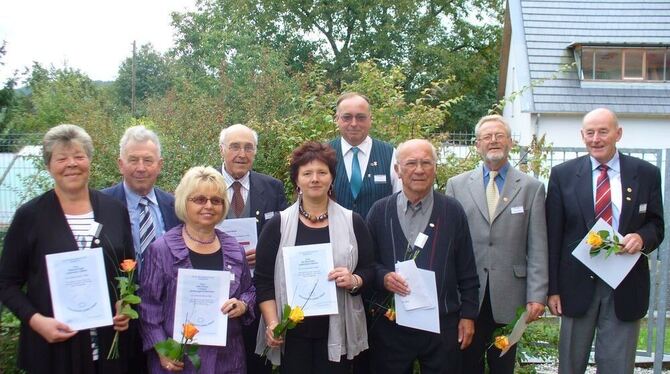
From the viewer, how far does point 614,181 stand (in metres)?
4.70

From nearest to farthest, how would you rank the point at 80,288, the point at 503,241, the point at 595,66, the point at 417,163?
the point at 80,288
the point at 417,163
the point at 503,241
the point at 595,66

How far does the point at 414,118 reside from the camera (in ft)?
23.7

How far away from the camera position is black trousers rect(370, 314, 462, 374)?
4258mm

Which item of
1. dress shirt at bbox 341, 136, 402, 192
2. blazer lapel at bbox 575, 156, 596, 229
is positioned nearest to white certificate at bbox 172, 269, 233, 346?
dress shirt at bbox 341, 136, 402, 192

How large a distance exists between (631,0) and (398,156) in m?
27.1

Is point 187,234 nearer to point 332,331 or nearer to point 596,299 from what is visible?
point 332,331

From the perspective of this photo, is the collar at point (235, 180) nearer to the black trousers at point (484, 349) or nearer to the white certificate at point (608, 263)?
the black trousers at point (484, 349)

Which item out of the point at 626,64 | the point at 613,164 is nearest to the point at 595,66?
the point at 626,64

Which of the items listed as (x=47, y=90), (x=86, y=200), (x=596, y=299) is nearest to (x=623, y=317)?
(x=596, y=299)

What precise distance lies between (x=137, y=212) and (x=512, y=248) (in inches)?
103

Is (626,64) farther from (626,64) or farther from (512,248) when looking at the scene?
Result: (512,248)

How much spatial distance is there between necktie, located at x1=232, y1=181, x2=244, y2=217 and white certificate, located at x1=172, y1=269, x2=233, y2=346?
111cm

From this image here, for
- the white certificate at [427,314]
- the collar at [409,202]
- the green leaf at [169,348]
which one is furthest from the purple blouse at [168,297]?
the collar at [409,202]

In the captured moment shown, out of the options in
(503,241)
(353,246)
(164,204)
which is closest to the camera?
(353,246)
